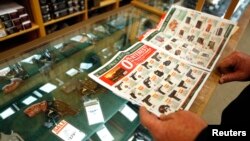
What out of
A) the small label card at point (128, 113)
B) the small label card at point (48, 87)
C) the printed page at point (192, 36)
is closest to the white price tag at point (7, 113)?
the small label card at point (48, 87)

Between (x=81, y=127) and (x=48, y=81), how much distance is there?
23 centimetres

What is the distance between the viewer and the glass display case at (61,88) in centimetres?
57

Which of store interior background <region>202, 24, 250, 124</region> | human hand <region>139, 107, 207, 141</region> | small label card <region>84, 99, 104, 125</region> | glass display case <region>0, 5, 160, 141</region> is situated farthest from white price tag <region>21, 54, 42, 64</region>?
store interior background <region>202, 24, 250, 124</region>

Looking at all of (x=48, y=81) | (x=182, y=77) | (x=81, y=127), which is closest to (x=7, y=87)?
(x=48, y=81)

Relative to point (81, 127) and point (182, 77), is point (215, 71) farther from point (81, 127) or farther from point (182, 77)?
point (81, 127)

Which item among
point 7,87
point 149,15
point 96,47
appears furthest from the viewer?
point 149,15

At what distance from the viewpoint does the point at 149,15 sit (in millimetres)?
1137

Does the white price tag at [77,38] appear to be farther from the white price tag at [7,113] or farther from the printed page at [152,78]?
the white price tag at [7,113]

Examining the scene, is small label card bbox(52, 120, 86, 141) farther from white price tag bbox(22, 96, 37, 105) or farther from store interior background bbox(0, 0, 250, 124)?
store interior background bbox(0, 0, 250, 124)

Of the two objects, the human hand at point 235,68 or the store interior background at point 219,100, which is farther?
the store interior background at point 219,100

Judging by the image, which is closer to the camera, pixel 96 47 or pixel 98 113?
pixel 98 113

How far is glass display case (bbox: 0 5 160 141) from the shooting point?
574 millimetres

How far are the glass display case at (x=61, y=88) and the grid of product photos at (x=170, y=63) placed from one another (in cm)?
5

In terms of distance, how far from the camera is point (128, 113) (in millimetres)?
641
